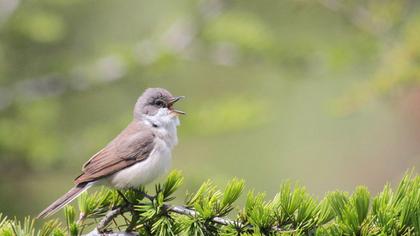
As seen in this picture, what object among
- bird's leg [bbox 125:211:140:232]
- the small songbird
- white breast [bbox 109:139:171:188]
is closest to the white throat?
the small songbird

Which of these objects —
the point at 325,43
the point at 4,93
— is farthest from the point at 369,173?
the point at 4,93

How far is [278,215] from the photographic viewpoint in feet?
11.0

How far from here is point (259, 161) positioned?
16578 millimetres

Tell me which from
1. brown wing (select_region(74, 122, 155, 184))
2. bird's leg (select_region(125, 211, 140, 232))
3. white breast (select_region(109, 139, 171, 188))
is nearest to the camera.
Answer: bird's leg (select_region(125, 211, 140, 232))

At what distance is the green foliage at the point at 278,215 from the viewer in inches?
124

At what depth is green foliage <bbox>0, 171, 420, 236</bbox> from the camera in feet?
10.4

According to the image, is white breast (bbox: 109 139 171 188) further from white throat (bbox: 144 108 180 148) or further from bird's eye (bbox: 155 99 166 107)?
bird's eye (bbox: 155 99 166 107)

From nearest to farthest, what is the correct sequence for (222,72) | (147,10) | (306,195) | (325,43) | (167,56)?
(306,195) < (167,56) < (325,43) < (222,72) < (147,10)

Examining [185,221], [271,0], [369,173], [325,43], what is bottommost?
[185,221]

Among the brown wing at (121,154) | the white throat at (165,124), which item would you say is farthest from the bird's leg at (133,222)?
the white throat at (165,124)

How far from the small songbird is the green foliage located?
43.4 inches

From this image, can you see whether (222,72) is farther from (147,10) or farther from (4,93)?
(4,93)

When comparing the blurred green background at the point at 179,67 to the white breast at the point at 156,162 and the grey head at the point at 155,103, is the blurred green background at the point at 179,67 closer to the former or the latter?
the grey head at the point at 155,103

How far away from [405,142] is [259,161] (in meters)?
5.41
